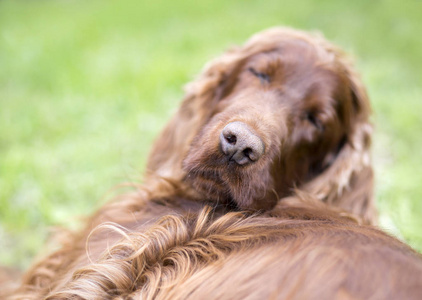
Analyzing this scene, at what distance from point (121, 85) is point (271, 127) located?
12.1 feet

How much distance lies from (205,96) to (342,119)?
89 cm

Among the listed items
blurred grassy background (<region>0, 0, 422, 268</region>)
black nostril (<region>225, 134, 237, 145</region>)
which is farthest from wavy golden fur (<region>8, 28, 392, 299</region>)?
blurred grassy background (<region>0, 0, 422, 268</region>)

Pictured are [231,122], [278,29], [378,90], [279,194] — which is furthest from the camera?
[378,90]

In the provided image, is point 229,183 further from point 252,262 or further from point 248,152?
point 252,262

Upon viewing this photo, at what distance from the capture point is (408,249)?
155 centimetres

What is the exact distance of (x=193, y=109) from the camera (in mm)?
2998

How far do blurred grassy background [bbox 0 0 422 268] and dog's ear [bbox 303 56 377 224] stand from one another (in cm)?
35

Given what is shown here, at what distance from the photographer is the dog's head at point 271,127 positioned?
2098 millimetres

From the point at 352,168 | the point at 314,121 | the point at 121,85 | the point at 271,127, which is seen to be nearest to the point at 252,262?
the point at 271,127

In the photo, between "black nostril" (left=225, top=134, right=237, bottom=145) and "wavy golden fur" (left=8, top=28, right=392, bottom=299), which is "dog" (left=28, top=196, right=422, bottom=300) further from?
"black nostril" (left=225, top=134, right=237, bottom=145)

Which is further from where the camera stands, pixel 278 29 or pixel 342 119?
pixel 278 29

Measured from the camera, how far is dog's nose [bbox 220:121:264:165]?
1980 mm

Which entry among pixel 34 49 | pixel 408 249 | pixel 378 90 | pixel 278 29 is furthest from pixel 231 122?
pixel 34 49

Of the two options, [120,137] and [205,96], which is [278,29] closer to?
[205,96]
